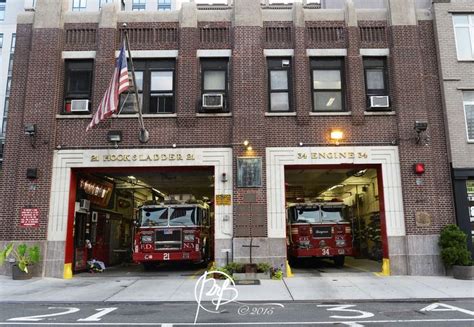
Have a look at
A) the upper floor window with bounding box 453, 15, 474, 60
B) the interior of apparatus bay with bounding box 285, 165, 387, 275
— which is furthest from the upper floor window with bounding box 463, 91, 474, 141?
the interior of apparatus bay with bounding box 285, 165, 387, 275

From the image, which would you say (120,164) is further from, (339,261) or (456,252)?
(456,252)

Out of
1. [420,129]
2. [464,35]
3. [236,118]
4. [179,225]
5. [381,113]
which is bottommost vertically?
[179,225]

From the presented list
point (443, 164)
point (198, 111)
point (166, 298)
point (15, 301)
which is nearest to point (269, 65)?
point (198, 111)

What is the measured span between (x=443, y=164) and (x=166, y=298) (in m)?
11.1

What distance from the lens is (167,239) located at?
1747 cm

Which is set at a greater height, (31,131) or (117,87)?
(117,87)

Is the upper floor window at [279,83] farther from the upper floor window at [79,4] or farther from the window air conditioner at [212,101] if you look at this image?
the upper floor window at [79,4]

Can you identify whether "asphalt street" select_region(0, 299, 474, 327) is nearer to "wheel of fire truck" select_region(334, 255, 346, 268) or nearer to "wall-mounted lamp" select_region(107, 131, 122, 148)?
"wall-mounted lamp" select_region(107, 131, 122, 148)

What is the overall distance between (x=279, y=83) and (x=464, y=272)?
30.0 feet

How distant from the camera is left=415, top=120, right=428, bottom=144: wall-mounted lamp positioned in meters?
16.2

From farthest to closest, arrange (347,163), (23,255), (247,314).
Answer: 1. (347,163)
2. (23,255)
3. (247,314)

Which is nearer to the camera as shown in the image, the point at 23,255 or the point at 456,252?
the point at 456,252

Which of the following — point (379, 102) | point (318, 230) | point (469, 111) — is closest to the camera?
point (379, 102)

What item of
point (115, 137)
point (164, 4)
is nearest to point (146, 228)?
point (115, 137)
